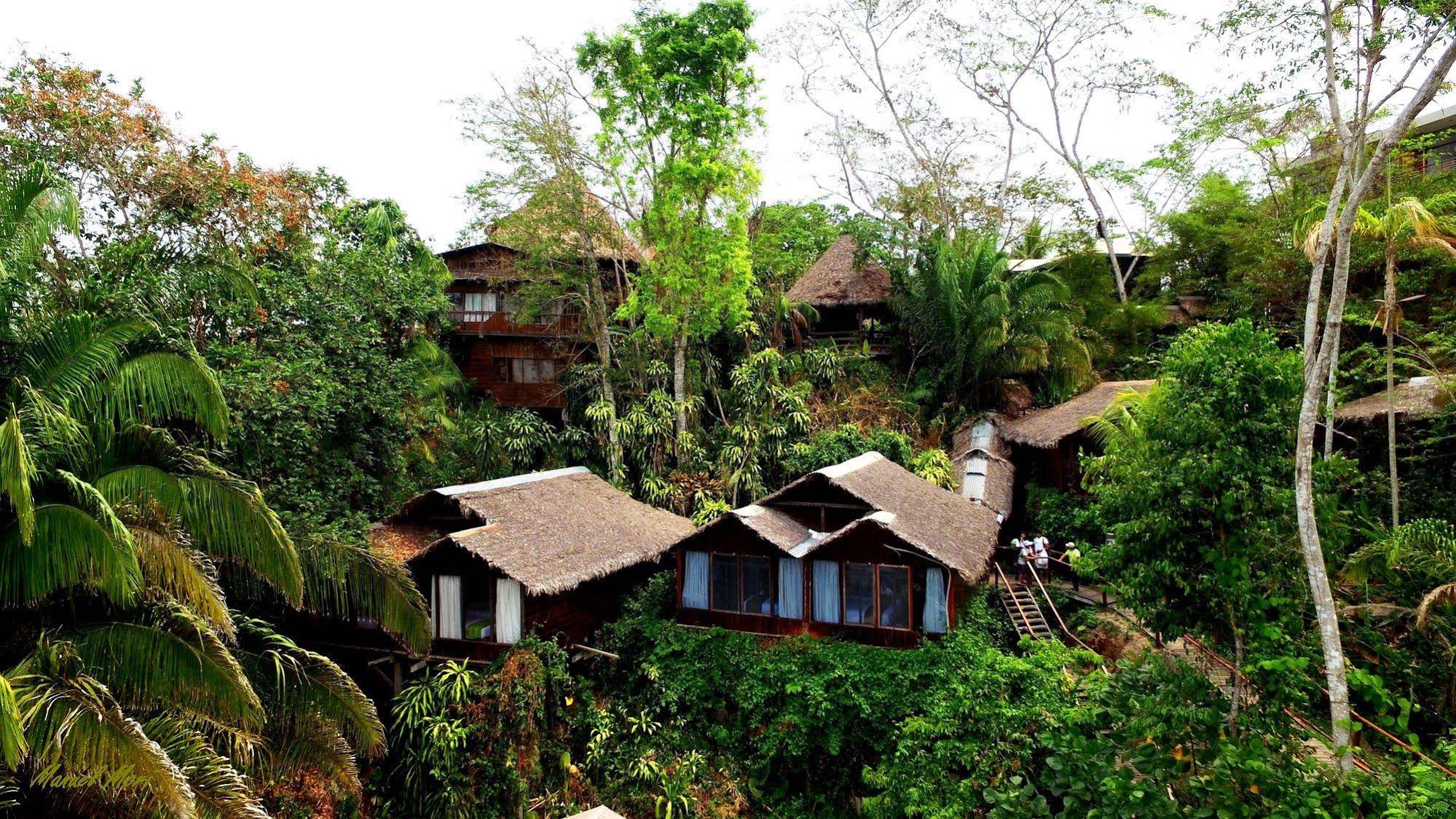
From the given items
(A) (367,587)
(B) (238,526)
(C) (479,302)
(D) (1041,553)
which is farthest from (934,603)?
(C) (479,302)

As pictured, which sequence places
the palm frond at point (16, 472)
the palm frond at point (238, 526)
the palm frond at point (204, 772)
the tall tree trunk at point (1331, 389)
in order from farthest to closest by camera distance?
1. the tall tree trunk at point (1331, 389)
2. the palm frond at point (238, 526)
3. the palm frond at point (204, 772)
4. the palm frond at point (16, 472)

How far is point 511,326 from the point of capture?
822 inches

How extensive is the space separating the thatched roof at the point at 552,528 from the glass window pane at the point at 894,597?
424cm

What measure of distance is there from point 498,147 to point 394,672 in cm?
1119

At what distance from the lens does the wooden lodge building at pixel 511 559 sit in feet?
39.6

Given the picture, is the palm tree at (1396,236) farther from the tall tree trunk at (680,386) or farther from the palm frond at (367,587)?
the palm frond at (367,587)

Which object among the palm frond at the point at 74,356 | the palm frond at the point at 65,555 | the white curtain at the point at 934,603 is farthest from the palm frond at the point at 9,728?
the white curtain at the point at 934,603

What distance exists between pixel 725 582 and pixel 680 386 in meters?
6.21

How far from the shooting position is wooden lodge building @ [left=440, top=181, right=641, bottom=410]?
19641 mm

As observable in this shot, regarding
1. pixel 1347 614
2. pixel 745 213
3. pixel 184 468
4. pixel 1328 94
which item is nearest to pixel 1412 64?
pixel 1328 94

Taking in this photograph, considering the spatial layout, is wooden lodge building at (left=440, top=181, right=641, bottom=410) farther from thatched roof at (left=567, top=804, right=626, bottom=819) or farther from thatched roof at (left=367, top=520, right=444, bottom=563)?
thatched roof at (left=567, top=804, right=626, bottom=819)

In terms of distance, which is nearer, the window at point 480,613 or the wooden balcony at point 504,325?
the window at point 480,613

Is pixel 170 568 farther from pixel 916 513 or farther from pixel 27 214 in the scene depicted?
pixel 916 513

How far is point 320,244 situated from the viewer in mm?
13570
